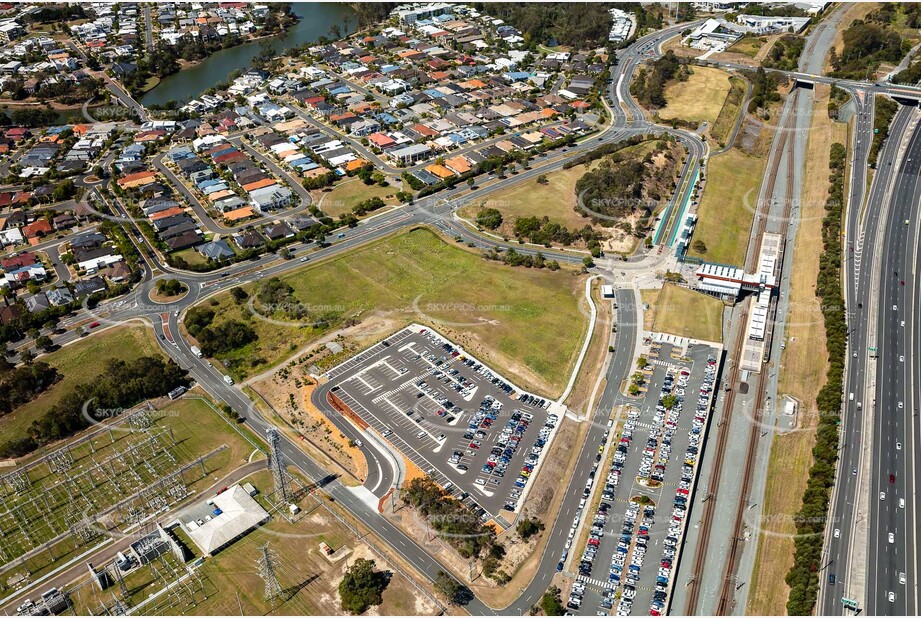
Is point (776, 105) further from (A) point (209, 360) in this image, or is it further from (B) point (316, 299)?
(A) point (209, 360)

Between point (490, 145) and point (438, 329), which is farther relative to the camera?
point (490, 145)

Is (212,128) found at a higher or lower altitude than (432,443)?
higher

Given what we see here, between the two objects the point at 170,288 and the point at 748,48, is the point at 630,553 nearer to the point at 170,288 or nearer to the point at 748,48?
the point at 170,288

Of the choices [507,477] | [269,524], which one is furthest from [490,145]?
[269,524]

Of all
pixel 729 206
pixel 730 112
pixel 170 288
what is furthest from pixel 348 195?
pixel 730 112

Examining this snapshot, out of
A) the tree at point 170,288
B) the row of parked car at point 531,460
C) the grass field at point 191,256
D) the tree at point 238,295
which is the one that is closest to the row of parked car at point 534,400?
the row of parked car at point 531,460

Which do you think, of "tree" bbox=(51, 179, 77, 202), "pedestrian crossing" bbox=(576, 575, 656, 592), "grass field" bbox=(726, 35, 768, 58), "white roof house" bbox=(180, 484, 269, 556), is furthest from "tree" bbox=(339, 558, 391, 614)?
"grass field" bbox=(726, 35, 768, 58)

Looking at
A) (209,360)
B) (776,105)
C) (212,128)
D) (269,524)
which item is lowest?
(269,524)
